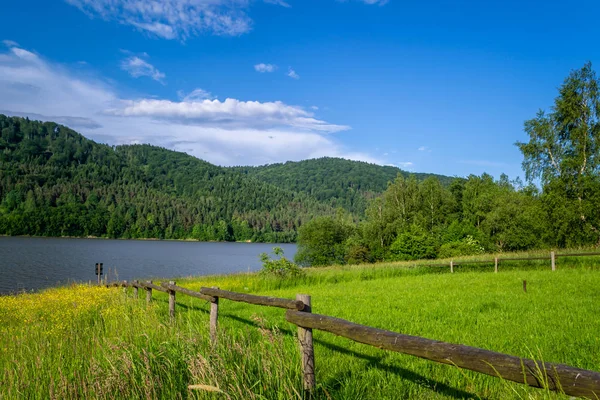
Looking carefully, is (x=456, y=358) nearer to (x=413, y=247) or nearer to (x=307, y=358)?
(x=307, y=358)

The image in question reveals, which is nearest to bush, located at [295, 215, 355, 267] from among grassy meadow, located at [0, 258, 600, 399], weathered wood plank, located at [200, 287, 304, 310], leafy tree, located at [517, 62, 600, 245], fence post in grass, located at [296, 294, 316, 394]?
leafy tree, located at [517, 62, 600, 245]

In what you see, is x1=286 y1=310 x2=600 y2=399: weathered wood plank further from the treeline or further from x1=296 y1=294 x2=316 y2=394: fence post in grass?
the treeline

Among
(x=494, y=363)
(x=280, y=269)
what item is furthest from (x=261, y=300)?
(x=280, y=269)

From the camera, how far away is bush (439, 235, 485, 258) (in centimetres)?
5378

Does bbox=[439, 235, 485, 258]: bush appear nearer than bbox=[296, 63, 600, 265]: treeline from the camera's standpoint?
No

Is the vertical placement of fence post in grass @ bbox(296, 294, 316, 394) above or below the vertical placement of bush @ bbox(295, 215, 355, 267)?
above

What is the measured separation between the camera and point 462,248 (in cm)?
5406

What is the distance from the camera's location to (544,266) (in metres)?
27.2

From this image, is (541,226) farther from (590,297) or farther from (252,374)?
(252,374)

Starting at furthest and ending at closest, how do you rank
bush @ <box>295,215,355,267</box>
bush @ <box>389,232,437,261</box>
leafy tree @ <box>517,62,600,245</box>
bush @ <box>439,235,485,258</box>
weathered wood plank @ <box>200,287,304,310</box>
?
bush @ <box>295,215,355,267</box>, bush @ <box>389,232,437,261</box>, bush @ <box>439,235,485,258</box>, leafy tree @ <box>517,62,600,245</box>, weathered wood plank @ <box>200,287,304,310</box>

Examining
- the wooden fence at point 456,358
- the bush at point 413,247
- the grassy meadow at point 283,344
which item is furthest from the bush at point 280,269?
the bush at point 413,247

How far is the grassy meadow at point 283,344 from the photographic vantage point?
15.5ft

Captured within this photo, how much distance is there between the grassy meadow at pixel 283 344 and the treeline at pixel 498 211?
1774 centimetres

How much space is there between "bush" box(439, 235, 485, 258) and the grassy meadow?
3523 cm
